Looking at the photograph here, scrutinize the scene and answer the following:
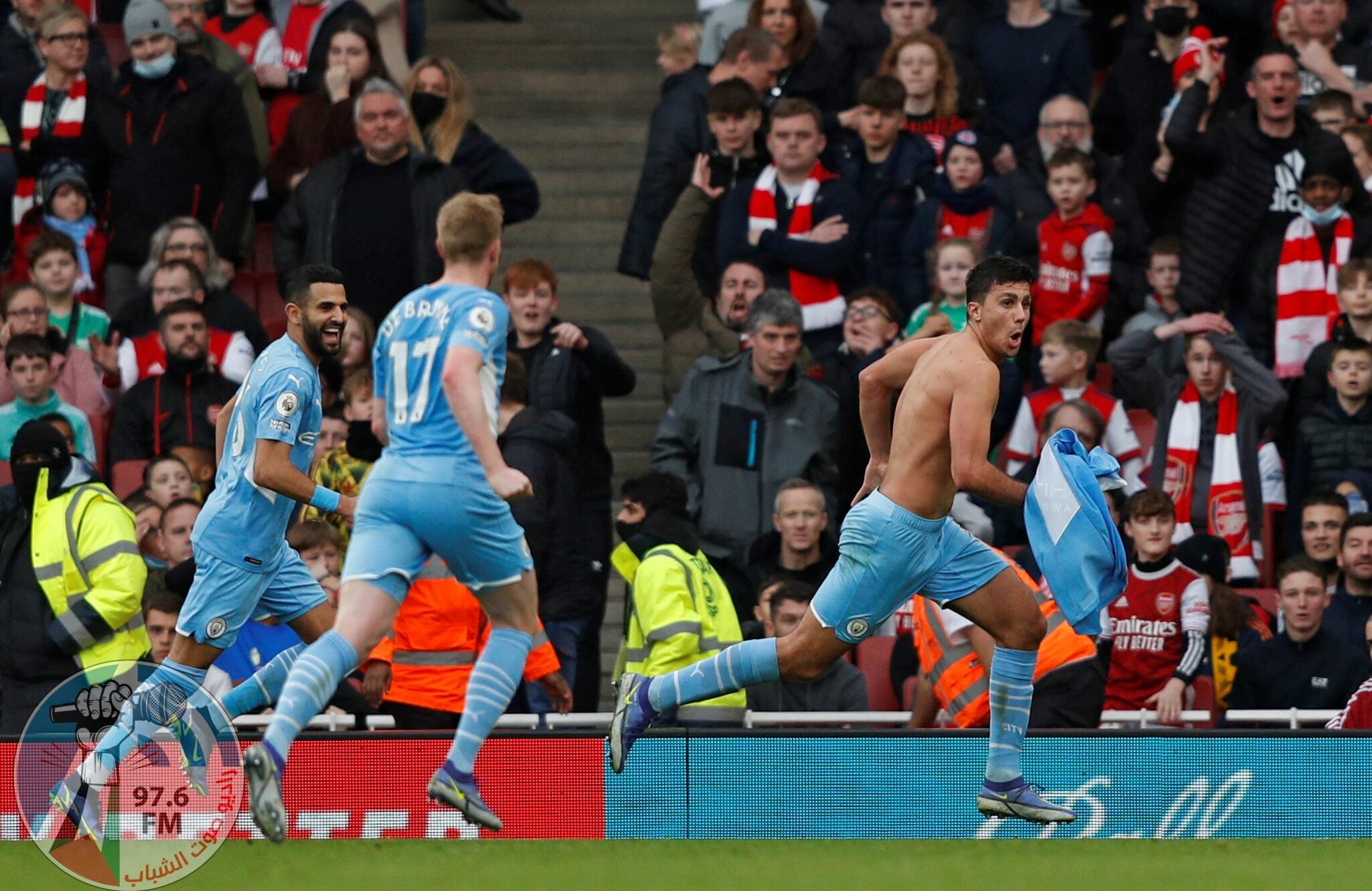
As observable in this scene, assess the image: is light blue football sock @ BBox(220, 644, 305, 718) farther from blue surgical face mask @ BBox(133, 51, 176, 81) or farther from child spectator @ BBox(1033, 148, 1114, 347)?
blue surgical face mask @ BBox(133, 51, 176, 81)

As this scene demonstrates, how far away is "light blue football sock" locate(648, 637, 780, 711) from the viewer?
27.5 ft

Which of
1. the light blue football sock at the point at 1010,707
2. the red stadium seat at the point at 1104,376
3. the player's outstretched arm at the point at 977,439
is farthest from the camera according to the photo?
the red stadium seat at the point at 1104,376

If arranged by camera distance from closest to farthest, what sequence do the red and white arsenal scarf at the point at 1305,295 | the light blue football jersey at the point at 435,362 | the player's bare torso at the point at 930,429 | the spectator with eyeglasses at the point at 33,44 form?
1. the light blue football jersey at the point at 435,362
2. the player's bare torso at the point at 930,429
3. the red and white arsenal scarf at the point at 1305,295
4. the spectator with eyeglasses at the point at 33,44

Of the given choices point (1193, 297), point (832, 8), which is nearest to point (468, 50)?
point (832, 8)

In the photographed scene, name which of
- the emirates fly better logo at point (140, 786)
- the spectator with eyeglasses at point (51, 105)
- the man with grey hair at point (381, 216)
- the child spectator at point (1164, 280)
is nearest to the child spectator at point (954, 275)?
the child spectator at point (1164, 280)

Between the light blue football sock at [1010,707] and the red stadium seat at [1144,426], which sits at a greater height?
the red stadium seat at [1144,426]

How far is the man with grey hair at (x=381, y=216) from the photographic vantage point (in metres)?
12.6

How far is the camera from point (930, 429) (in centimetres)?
802

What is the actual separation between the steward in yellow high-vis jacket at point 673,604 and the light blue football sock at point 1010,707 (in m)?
1.66

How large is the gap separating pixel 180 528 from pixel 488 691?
3.41 meters

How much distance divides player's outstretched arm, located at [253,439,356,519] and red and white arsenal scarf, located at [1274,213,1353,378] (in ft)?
20.2

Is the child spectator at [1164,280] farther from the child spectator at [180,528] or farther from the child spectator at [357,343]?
the child spectator at [180,528]

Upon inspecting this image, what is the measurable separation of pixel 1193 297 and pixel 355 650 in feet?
21.2

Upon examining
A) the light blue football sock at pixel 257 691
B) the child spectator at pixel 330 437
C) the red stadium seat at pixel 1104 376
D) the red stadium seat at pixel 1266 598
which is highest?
the red stadium seat at pixel 1104 376
